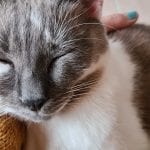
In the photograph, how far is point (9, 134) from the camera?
0.89 m

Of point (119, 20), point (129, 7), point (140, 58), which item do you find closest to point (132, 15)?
point (119, 20)

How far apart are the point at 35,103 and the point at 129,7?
1149 mm

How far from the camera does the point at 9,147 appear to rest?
896 millimetres

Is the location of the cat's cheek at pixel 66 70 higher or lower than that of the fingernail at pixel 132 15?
higher

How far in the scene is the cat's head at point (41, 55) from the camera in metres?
0.85

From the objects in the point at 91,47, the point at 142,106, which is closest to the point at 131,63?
the point at 142,106

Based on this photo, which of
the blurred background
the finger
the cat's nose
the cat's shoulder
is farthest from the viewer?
the blurred background

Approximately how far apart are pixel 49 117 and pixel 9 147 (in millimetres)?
105

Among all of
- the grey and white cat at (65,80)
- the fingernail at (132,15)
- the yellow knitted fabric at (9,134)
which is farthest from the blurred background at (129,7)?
the yellow knitted fabric at (9,134)

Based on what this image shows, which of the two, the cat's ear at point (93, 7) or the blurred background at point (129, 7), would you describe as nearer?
the cat's ear at point (93, 7)

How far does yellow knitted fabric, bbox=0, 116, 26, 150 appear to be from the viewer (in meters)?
0.89

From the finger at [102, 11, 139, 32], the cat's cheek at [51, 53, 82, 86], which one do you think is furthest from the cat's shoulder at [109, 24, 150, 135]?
the cat's cheek at [51, 53, 82, 86]

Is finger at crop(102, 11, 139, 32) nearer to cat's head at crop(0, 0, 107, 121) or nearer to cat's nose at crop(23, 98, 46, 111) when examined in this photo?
cat's head at crop(0, 0, 107, 121)

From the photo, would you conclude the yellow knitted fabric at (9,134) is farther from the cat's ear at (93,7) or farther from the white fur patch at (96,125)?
the cat's ear at (93,7)
